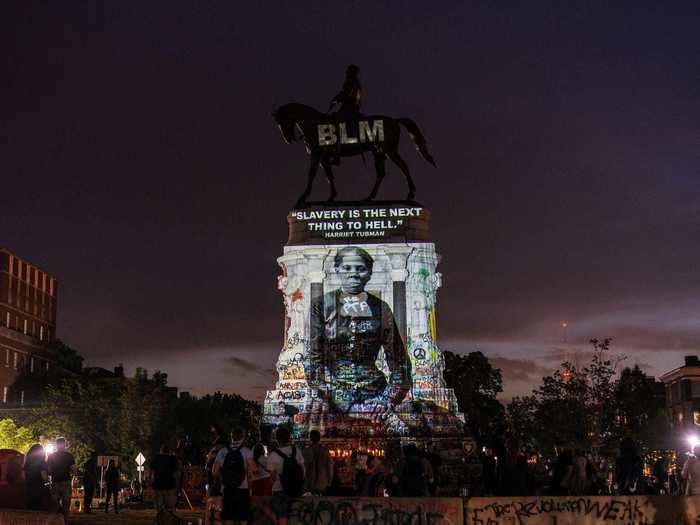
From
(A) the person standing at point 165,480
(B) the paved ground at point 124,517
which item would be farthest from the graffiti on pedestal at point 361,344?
(A) the person standing at point 165,480

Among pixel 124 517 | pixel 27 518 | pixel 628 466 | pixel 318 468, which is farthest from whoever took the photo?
pixel 124 517

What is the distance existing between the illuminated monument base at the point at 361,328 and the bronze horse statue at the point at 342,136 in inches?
94.6

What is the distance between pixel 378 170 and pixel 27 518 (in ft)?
151

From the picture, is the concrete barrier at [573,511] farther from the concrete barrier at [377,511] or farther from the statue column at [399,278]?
the statue column at [399,278]

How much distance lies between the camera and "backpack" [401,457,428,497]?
25.9 meters

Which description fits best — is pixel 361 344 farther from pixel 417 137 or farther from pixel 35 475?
pixel 35 475

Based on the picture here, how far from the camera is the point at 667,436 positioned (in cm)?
11888

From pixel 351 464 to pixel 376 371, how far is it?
2692cm

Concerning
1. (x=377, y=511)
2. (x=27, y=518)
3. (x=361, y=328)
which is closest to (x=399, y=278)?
(x=361, y=328)

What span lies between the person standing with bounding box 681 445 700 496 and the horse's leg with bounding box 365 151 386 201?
40229 millimetres

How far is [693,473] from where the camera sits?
25203mm

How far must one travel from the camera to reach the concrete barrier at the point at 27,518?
63.6 ft

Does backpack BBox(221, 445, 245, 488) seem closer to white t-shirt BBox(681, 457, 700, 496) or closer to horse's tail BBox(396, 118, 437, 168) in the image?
white t-shirt BBox(681, 457, 700, 496)

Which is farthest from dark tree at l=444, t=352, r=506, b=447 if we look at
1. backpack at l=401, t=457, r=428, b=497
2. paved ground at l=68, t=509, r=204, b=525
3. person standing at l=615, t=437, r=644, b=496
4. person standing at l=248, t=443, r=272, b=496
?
person standing at l=248, t=443, r=272, b=496
